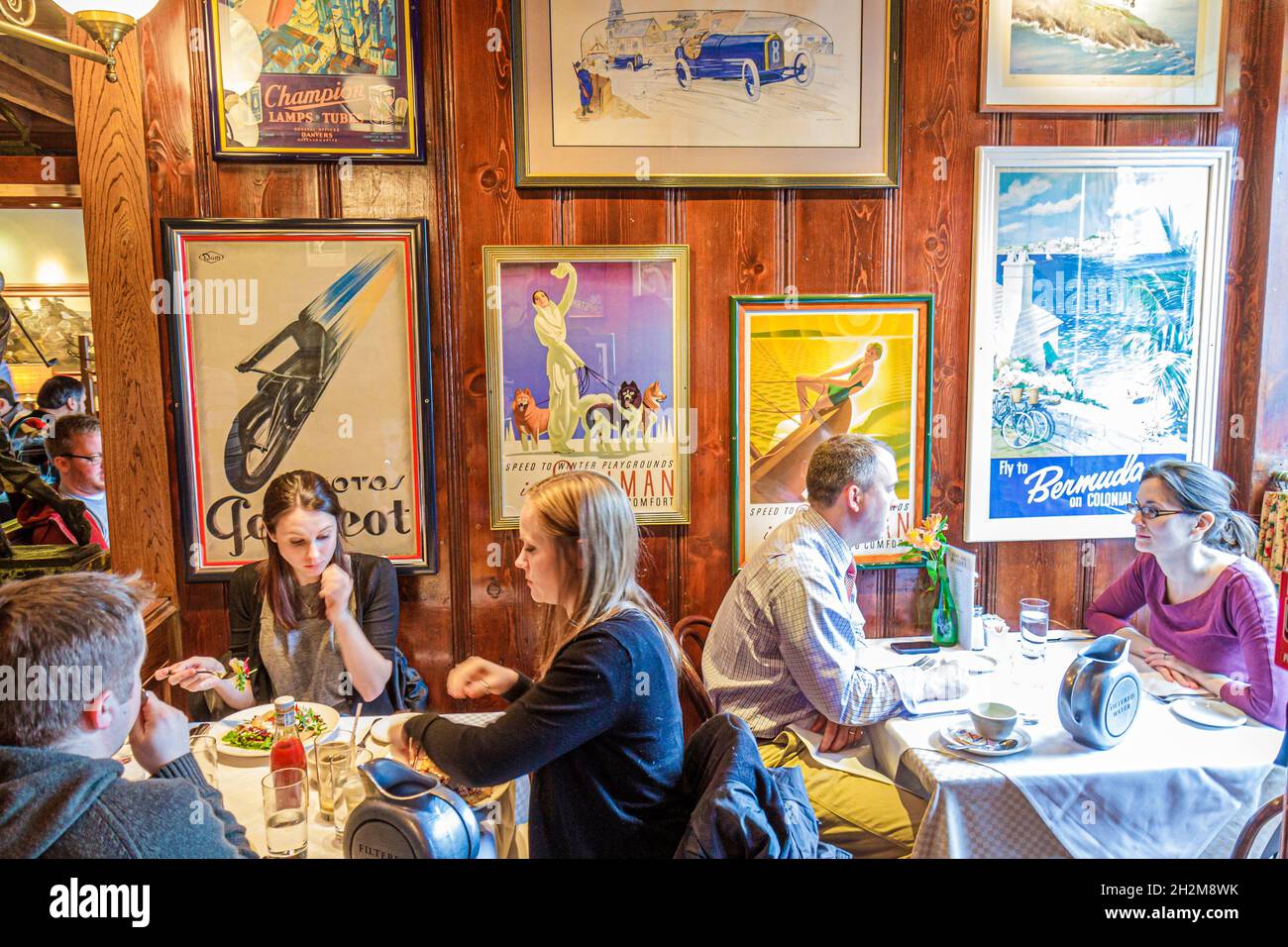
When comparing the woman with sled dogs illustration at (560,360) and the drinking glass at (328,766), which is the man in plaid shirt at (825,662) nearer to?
the woman with sled dogs illustration at (560,360)

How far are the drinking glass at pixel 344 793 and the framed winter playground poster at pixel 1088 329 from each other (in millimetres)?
2208

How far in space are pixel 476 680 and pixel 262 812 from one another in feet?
1.57

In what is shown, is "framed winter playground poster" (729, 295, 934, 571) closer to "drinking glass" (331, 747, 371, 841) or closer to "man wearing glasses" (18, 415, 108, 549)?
"drinking glass" (331, 747, 371, 841)

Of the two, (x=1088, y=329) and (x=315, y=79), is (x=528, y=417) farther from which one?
(x=1088, y=329)

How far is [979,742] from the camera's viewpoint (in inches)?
81.7

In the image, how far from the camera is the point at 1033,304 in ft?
9.87

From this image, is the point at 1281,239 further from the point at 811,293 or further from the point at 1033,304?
the point at 811,293

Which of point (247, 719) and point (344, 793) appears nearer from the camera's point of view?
point (344, 793)

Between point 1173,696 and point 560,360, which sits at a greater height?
point 560,360

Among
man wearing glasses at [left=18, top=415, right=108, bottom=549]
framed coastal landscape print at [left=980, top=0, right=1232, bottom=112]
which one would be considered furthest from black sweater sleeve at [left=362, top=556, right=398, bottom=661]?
framed coastal landscape print at [left=980, top=0, right=1232, bottom=112]

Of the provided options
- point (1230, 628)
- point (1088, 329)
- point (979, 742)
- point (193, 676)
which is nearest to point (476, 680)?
point (193, 676)

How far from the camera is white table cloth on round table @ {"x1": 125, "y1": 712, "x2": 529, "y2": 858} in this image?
1.62 meters

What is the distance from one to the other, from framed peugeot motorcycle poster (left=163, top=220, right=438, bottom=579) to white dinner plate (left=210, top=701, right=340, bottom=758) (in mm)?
773
